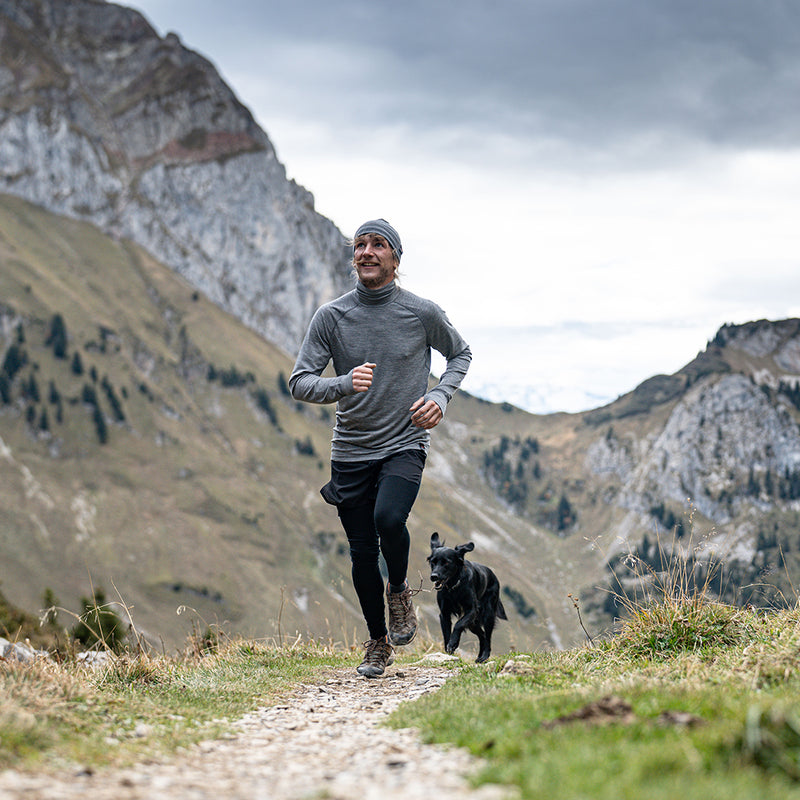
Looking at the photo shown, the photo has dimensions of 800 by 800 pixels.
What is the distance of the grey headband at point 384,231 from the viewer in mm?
7672

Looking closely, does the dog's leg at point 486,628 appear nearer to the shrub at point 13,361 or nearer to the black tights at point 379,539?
the black tights at point 379,539

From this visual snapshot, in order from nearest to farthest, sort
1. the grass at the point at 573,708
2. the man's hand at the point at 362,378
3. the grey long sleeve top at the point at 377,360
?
the grass at the point at 573,708 → the man's hand at the point at 362,378 → the grey long sleeve top at the point at 377,360

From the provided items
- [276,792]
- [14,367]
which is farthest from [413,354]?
[14,367]

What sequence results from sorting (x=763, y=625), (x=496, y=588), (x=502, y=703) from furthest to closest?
(x=496, y=588) → (x=763, y=625) → (x=502, y=703)

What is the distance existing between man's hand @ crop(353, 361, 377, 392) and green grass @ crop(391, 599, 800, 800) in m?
2.69

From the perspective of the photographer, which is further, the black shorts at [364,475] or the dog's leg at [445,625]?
the dog's leg at [445,625]

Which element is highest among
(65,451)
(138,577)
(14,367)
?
(14,367)

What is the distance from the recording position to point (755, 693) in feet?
15.2

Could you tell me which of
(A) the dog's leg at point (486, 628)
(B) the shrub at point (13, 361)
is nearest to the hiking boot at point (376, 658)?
(A) the dog's leg at point (486, 628)

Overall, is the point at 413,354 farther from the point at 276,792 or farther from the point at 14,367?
the point at 14,367

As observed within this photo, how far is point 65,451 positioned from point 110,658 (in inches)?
7600

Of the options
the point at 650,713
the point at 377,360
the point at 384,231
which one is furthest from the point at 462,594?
the point at 650,713

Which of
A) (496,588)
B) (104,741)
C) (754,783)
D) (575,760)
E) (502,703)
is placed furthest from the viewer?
(496,588)

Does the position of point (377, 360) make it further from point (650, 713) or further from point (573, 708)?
point (650, 713)
